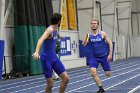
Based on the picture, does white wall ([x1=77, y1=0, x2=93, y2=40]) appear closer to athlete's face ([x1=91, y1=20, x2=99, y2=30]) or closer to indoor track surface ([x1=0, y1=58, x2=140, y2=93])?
indoor track surface ([x1=0, y1=58, x2=140, y2=93])

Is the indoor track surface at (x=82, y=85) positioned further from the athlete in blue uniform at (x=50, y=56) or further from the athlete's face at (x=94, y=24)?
the athlete in blue uniform at (x=50, y=56)

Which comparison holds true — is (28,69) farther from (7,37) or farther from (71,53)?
(71,53)

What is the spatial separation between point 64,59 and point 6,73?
7.16 meters

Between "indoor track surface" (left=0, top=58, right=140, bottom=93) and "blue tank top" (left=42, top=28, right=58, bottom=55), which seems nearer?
"blue tank top" (left=42, top=28, right=58, bottom=55)

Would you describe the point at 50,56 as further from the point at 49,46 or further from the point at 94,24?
the point at 94,24

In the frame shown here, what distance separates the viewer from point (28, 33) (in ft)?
65.3

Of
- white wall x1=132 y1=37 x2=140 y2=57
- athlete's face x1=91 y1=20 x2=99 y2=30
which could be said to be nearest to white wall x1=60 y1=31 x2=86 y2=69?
athlete's face x1=91 y1=20 x2=99 y2=30

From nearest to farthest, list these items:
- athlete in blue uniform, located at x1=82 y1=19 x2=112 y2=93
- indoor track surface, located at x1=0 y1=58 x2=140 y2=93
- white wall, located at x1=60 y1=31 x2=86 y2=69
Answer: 1. athlete in blue uniform, located at x1=82 y1=19 x2=112 y2=93
2. indoor track surface, located at x1=0 y1=58 x2=140 y2=93
3. white wall, located at x1=60 y1=31 x2=86 y2=69

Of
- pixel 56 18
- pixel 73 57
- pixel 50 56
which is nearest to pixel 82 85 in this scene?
pixel 50 56

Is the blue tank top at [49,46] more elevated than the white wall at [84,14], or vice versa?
the white wall at [84,14]

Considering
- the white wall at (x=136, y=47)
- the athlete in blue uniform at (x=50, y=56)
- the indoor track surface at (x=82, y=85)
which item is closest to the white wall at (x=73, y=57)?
the indoor track surface at (x=82, y=85)

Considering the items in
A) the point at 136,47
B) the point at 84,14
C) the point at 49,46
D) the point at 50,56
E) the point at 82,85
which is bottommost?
the point at 82,85

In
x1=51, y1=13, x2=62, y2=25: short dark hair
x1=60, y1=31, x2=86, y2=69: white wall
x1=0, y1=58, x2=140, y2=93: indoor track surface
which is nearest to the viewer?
x1=51, y1=13, x2=62, y2=25: short dark hair

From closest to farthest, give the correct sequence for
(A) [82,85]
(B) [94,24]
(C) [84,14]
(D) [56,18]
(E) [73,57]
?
1. (D) [56,18]
2. (B) [94,24]
3. (A) [82,85]
4. (E) [73,57]
5. (C) [84,14]
